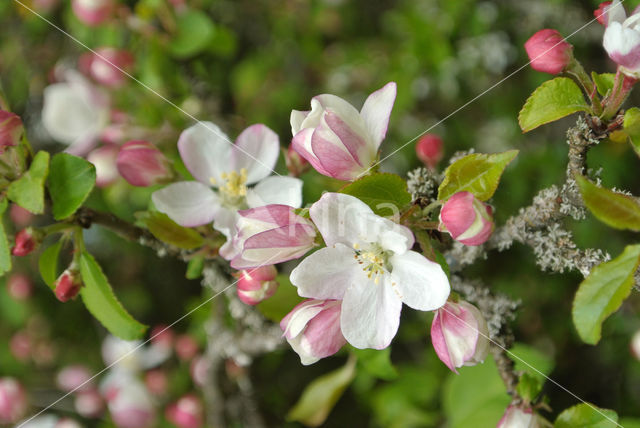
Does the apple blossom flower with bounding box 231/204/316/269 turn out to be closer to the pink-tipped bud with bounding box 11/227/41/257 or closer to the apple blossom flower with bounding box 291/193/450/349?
the apple blossom flower with bounding box 291/193/450/349

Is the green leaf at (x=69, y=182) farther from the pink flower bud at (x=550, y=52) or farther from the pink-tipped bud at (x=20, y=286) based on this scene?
the pink-tipped bud at (x=20, y=286)

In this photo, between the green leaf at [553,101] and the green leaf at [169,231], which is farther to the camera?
the green leaf at [169,231]

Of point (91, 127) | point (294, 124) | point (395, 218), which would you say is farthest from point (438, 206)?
point (91, 127)

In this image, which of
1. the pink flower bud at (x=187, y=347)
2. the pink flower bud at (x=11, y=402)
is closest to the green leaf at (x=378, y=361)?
the pink flower bud at (x=187, y=347)

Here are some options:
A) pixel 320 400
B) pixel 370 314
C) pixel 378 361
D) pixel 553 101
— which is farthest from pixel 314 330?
pixel 320 400

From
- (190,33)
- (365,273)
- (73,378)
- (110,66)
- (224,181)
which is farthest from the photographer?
(73,378)

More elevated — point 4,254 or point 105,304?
point 4,254

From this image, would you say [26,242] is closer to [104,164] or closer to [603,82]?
[104,164]
